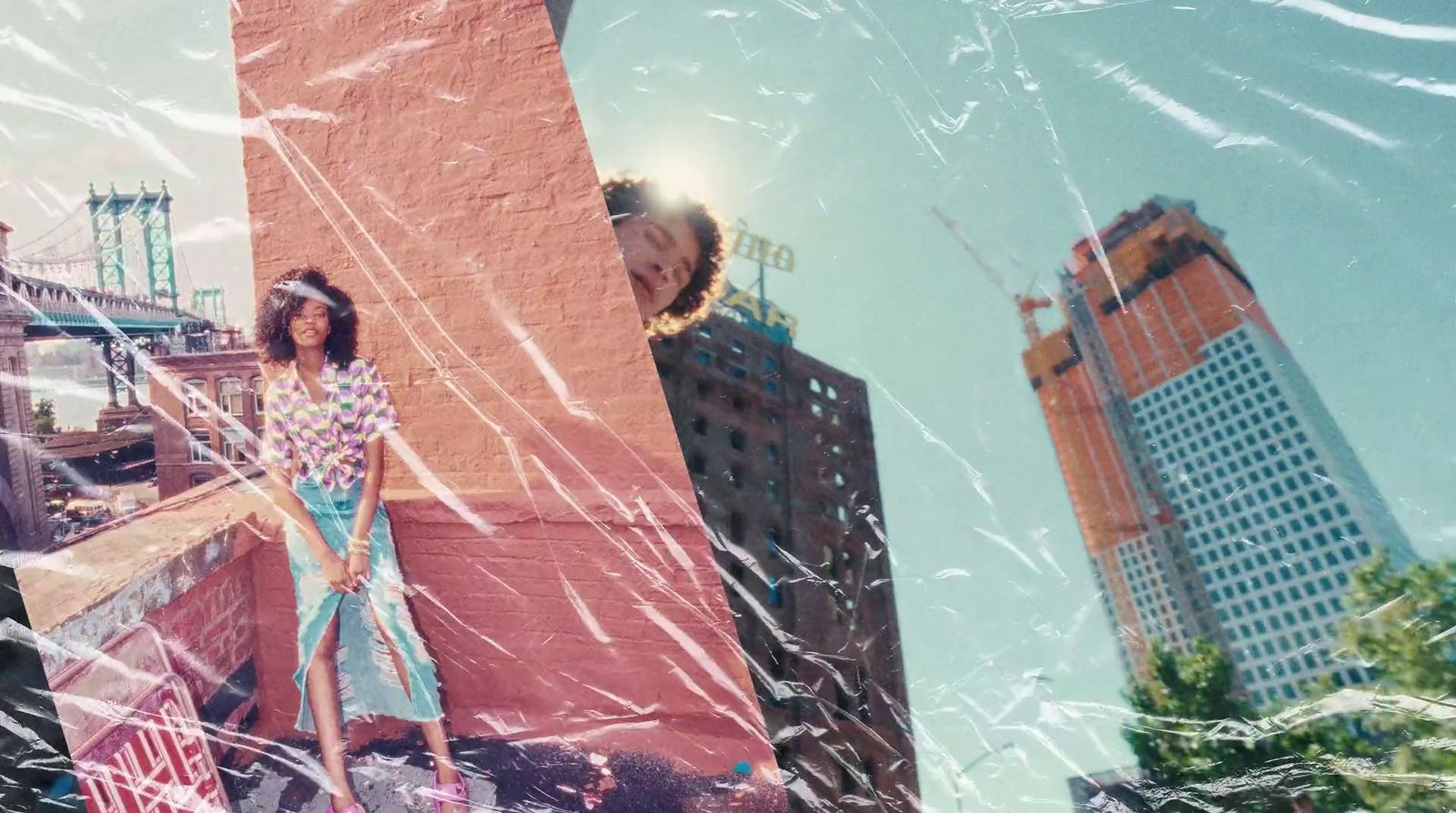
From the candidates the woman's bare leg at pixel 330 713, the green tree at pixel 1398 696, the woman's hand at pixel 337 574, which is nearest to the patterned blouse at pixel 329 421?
the woman's hand at pixel 337 574

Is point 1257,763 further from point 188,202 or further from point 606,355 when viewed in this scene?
point 188,202

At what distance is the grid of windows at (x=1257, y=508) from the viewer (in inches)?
33.4

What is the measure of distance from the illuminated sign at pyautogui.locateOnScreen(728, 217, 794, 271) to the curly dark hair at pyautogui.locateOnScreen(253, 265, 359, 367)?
506 millimetres

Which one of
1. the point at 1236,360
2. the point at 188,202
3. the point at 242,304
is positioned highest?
the point at 188,202

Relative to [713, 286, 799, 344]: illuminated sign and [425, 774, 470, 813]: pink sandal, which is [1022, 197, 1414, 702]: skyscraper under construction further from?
[425, 774, 470, 813]: pink sandal

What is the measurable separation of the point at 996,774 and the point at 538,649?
634mm

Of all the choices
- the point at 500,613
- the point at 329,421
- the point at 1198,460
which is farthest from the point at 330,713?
the point at 1198,460

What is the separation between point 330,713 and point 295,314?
565 mm

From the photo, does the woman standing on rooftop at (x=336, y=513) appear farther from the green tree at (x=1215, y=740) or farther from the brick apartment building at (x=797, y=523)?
the green tree at (x=1215, y=740)

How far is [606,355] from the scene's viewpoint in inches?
36.4

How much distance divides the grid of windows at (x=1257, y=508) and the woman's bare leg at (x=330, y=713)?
1.12 metres

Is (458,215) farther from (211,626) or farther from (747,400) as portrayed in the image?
(211,626)

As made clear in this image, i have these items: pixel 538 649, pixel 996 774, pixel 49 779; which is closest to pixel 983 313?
pixel 996 774

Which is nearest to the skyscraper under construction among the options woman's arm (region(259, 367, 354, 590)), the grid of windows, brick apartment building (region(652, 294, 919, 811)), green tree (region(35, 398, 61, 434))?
the grid of windows
